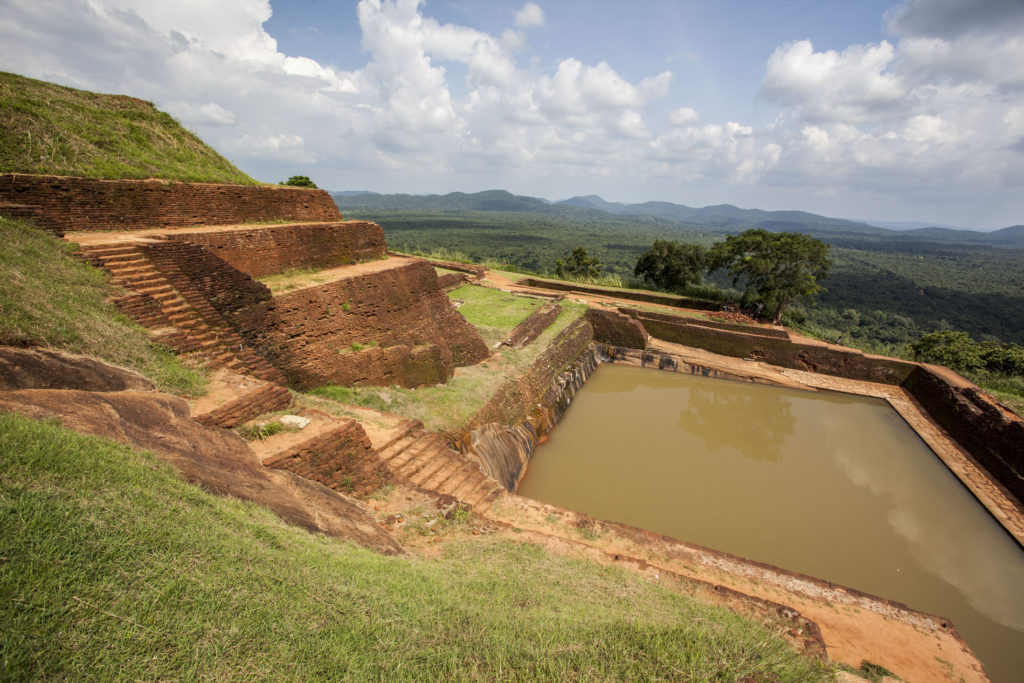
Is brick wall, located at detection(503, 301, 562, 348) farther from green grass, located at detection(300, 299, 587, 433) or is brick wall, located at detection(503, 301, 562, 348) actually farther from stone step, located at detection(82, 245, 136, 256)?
stone step, located at detection(82, 245, 136, 256)

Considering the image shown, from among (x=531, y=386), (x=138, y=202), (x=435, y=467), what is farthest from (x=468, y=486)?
(x=138, y=202)

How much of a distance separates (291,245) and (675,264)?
19.0m

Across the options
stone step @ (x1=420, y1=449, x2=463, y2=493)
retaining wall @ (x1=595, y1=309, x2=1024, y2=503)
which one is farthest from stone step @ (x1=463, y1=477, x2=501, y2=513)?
retaining wall @ (x1=595, y1=309, x2=1024, y2=503)

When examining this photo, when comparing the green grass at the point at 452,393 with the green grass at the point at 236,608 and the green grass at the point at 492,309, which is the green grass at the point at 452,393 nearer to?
the green grass at the point at 492,309

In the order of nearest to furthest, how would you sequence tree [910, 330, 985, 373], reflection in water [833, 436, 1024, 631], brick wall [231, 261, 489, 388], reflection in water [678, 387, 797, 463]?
reflection in water [833, 436, 1024, 631], brick wall [231, 261, 489, 388], reflection in water [678, 387, 797, 463], tree [910, 330, 985, 373]

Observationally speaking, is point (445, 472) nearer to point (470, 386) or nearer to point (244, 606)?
point (470, 386)

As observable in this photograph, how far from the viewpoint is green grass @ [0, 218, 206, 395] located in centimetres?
394

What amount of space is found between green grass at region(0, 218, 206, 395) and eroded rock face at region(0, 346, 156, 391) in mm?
234

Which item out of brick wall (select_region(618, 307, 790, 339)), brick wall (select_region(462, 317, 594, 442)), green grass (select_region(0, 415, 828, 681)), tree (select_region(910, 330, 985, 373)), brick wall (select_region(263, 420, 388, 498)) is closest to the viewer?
green grass (select_region(0, 415, 828, 681))

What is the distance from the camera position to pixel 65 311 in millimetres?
4410

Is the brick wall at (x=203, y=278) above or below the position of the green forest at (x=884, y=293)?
above

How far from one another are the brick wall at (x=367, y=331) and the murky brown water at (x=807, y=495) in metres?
3.21

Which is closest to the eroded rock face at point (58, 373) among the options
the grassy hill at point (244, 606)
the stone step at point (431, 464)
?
the grassy hill at point (244, 606)

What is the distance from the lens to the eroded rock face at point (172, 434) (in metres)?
3.14
